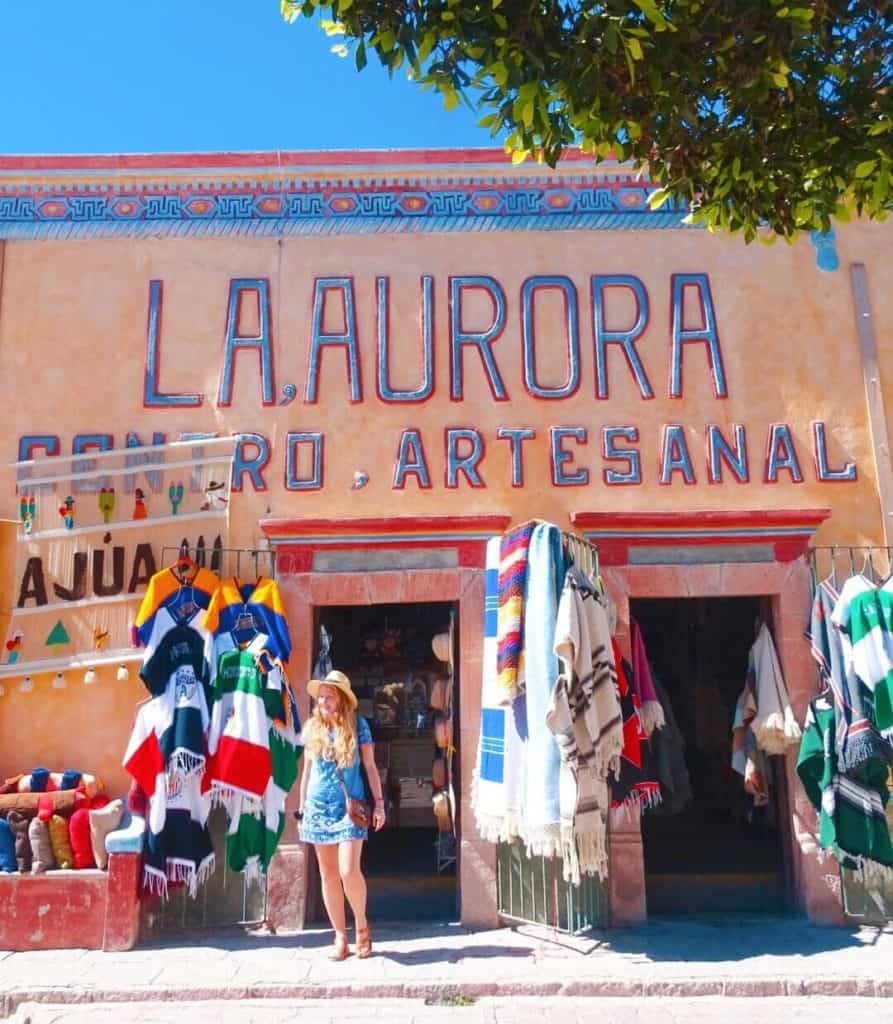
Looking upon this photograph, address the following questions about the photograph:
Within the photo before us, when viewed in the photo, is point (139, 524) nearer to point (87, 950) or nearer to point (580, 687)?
point (87, 950)

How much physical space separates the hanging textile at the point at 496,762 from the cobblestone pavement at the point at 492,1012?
938 mm

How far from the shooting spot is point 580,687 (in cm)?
588

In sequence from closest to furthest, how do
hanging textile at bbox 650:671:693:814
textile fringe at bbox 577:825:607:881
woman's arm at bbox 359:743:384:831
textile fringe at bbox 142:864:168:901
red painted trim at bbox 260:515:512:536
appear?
textile fringe at bbox 577:825:607:881
woman's arm at bbox 359:743:384:831
textile fringe at bbox 142:864:168:901
red painted trim at bbox 260:515:512:536
hanging textile at bbox 650:671:693:814

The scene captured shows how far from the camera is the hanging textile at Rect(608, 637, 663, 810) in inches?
265

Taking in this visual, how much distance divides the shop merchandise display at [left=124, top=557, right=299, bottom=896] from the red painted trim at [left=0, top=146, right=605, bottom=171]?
3.34 meters

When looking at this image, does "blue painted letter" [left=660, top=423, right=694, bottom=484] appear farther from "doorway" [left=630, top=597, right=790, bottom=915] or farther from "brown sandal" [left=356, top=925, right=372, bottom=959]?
"brown sandal" [left=356, top=925, right=372, bottom=959]

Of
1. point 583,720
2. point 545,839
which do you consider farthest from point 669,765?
point 545,839

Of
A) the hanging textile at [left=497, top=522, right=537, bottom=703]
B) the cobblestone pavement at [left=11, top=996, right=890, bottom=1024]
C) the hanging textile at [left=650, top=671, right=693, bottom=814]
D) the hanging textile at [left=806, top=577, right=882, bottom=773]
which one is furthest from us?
the hanging textile at [left=650, top=671, right=693, bottom=814]

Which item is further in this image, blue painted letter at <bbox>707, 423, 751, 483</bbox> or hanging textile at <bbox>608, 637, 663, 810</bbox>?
blue painted letter at <bbox>707, 423, 751, 483</bbox>

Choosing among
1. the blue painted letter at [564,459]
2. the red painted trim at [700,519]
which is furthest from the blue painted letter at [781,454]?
the blue painted letter at [564,459]

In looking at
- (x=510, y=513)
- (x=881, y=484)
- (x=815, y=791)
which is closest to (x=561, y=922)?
(x=815, y=791)

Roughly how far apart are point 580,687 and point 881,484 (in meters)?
3.21

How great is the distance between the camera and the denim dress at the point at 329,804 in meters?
6.12

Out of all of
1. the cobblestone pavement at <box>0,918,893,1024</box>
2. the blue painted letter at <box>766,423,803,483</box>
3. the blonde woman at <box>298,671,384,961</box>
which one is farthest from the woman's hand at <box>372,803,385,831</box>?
the blue painted letter at <box>766,423,803,483</box>
